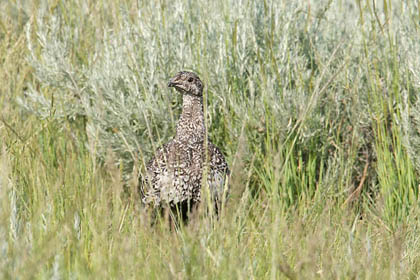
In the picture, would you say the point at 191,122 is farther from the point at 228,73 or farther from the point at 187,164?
the point at 228,73

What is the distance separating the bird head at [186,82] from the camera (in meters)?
4.15

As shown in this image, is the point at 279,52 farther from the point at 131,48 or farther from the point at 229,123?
the point at 131,48

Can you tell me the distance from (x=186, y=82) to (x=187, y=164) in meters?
0.59

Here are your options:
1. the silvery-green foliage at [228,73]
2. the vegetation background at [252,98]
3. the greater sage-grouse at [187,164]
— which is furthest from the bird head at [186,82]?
the silvery-green foliage at [228,73]

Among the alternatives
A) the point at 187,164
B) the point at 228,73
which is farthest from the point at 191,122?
the point at 228,73

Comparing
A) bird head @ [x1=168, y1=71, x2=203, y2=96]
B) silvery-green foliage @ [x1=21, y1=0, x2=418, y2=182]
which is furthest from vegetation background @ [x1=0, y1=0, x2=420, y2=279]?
bird head @ [x1=168, y1=71, x2=203, y2=96]

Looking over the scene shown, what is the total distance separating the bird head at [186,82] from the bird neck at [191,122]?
0.19ft

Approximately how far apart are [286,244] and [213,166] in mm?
807

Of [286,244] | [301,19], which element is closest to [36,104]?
[301,19]

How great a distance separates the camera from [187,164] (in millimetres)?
3924

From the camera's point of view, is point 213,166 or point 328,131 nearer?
point 213,166

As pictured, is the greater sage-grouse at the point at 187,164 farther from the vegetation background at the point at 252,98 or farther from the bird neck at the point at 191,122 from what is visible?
the vegetation background at the point at 252,98

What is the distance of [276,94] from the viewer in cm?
454

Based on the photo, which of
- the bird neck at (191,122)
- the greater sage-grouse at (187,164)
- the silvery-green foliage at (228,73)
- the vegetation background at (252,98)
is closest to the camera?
the greater sage-grouse at (187,164)
